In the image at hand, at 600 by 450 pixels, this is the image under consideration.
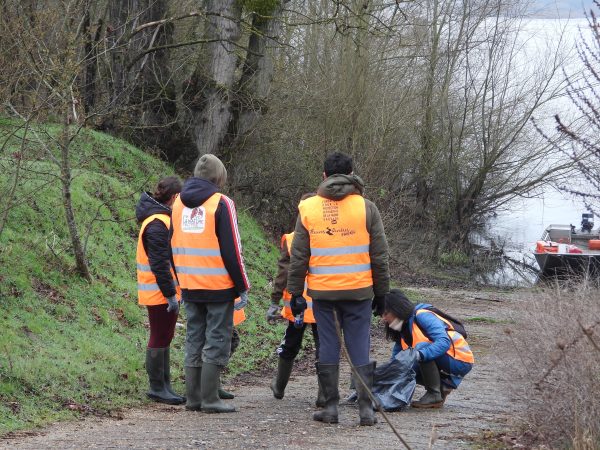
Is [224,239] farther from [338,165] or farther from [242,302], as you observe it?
[338,165]

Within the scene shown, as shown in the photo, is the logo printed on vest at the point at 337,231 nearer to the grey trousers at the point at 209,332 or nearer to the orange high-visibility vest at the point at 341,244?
the orange high-visibility vest at the point at 341,244

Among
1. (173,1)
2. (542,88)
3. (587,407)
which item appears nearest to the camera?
(587,407)

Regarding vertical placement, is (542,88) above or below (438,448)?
above

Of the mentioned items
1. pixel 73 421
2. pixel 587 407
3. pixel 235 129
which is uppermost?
pixel 235 129

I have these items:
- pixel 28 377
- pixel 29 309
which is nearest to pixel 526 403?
pixel 28 377

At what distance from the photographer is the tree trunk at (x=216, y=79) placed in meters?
19.4

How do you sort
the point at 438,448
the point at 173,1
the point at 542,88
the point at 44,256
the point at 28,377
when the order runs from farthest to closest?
the point at 542,88 → the point at 173,1 → the point at 44,256 → the point at 28,377 → the point at 438,448

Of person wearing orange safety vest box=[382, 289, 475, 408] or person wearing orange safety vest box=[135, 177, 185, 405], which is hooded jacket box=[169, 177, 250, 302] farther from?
person wearing orange safety vest box=[382, 289, 475, 408]

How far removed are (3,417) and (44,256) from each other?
15.1 feet

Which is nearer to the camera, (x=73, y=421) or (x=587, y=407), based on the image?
(x=587, y=407)

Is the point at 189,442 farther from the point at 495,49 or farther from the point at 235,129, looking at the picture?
the point at 495,49

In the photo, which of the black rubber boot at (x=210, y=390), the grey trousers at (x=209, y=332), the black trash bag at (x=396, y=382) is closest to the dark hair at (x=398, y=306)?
the black trash bag at (x=396, y=382)

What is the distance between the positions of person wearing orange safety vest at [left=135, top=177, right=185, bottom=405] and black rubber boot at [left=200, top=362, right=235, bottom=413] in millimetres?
715

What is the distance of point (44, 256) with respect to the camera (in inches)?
469
